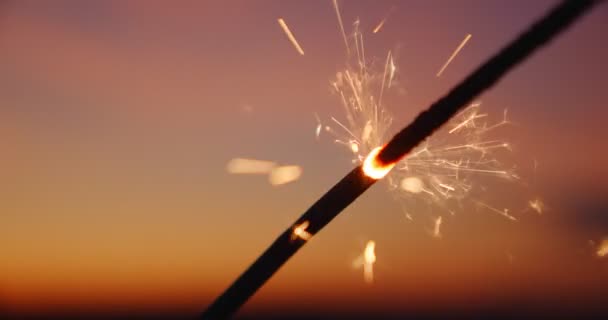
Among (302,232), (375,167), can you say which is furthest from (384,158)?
(302,232)

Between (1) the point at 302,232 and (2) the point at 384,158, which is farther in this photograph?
(1) the point at 302,232

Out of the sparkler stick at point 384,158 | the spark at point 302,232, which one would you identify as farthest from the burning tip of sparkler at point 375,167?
the spark at point 302,232

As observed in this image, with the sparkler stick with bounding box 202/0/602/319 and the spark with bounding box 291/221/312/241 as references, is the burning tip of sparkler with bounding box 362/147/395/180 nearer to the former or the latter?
the sparkler stick with bounding box 202/0/602/319

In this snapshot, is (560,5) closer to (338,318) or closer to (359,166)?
(359,166)

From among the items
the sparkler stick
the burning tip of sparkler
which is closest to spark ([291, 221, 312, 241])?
→ the sparkler stick

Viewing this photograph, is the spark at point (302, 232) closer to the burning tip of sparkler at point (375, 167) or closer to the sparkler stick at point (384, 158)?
the sparkler stick at point (384, 158)

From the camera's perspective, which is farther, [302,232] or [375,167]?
[302,232]

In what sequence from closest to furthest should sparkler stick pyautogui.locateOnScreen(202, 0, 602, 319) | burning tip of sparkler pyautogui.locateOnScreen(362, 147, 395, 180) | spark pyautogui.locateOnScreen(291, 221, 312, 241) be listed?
1. sparkler stick pyautogui.locateOnScreen(202, 0, 602, 319)
2. burning tip of sparkler pyautogui.locateOnScreen(362, 147, 395, 180)
3. spark pyautogui.locateOnScreen(291, 221, 312, 241)

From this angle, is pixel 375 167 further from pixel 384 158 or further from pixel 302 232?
pixel 302 232
